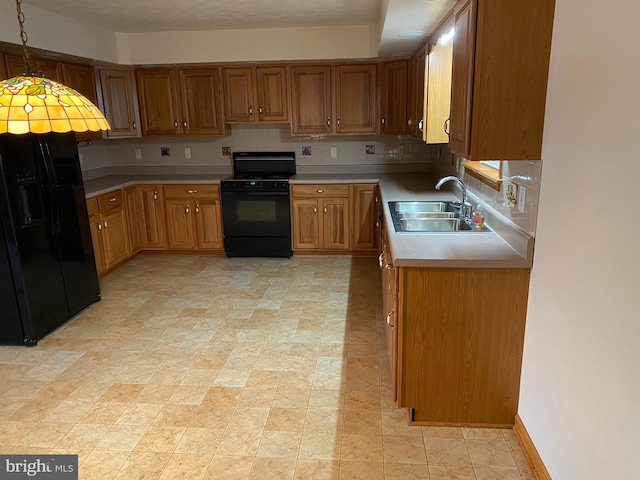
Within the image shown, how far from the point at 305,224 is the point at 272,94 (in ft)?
4.61

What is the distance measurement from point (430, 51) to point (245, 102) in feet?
7.34

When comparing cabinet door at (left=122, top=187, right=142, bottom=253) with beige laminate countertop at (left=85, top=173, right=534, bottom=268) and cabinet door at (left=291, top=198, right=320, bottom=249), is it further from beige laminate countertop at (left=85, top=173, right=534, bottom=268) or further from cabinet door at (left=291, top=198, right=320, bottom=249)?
beige laminate countertop at (left=85, top=173, right=534, bottom=268)

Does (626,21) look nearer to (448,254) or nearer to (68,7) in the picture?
(448,254)

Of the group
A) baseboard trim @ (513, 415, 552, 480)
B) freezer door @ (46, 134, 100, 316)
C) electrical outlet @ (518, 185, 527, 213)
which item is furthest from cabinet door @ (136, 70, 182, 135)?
baseboard trim @ (513, 415, 552, 480)

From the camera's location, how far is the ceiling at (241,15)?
11.0 ft

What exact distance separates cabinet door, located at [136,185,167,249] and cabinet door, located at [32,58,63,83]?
4.27 ft

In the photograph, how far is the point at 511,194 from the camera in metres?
2.25

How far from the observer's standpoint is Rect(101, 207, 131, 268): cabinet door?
173 inches

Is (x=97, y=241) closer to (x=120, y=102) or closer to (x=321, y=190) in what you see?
(x=120, y=102)

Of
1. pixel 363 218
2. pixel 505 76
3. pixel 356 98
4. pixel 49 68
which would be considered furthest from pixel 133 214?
pixel 505 76

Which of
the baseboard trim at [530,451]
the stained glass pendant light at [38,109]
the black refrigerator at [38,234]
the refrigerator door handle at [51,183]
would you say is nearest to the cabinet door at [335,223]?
the black refrigerator at [38,234]

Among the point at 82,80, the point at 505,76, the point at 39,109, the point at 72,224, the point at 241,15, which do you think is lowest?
the point at 72,224

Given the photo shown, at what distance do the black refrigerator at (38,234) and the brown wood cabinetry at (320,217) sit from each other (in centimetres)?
207

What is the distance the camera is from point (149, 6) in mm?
3547
